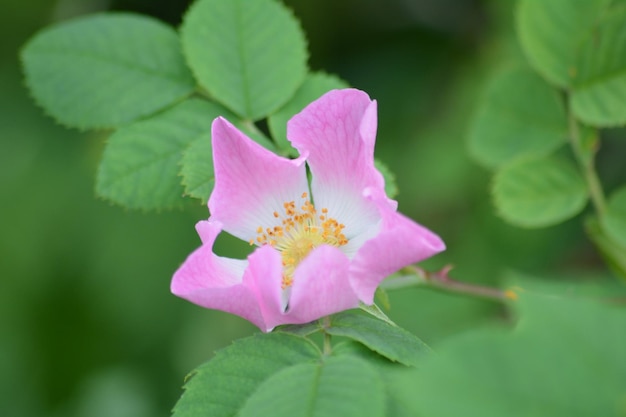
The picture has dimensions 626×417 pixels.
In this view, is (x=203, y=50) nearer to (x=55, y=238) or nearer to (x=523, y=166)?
(x=523, y=166)

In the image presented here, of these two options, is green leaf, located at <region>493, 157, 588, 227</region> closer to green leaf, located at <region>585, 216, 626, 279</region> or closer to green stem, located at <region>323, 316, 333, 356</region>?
green leaf, located at <region>585, 216, 626, 279</region>

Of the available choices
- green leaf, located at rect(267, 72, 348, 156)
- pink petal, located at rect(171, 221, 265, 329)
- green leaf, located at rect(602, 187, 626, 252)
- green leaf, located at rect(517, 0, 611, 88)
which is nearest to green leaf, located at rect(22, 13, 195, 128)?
green leaf, located at rect(267, 72, 348, 156)

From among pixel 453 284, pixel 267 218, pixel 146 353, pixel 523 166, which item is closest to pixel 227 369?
pixel 267 218

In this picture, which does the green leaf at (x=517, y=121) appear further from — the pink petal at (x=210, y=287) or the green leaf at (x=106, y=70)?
the pink petal at (x=210, y=287)

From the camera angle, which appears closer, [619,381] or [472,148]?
[619,381]

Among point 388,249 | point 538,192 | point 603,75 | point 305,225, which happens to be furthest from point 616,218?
point 388,249

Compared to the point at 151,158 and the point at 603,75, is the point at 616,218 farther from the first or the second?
the point at 151,158
